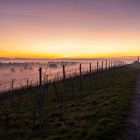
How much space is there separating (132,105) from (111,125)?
5754 millimetres

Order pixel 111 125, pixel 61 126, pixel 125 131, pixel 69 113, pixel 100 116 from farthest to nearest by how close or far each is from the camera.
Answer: pixel 69 113 < pixel 100 116 < pixel 61 126 < pixel 111 125 < pixel 125 131

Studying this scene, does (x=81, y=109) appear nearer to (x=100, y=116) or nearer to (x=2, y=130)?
(x=100, y=116)

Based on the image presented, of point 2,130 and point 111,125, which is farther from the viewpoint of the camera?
point 2,130

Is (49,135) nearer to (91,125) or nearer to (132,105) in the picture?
(91,125)

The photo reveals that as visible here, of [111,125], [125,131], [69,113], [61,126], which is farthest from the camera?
[69,113]

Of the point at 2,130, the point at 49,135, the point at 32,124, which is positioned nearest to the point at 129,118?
the point at 49,135

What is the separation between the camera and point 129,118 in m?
14.5

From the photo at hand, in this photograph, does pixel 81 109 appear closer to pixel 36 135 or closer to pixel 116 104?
pixel 116 104

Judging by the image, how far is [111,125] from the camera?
511 inches

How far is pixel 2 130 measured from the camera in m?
15.0

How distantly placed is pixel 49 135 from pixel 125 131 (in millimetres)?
3730

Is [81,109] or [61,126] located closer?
[61,126]

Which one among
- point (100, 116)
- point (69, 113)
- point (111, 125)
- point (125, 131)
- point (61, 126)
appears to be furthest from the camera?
point (69, 113)

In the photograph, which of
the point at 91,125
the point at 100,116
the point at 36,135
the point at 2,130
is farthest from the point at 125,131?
the point at 2,130
